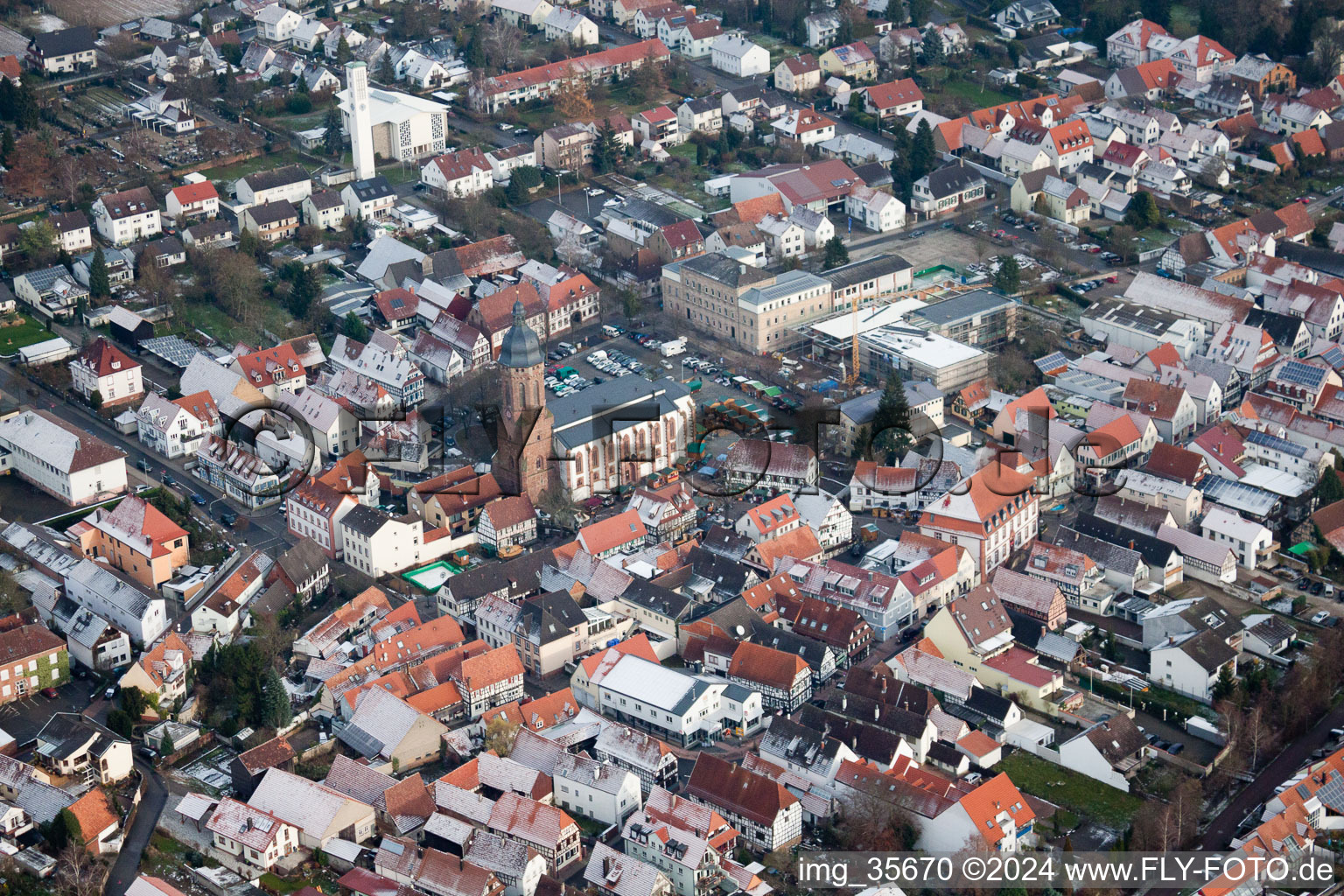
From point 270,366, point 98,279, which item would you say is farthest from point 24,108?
point 270,366

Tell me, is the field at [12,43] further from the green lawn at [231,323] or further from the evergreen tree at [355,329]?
the evergreen tree at [355,329]

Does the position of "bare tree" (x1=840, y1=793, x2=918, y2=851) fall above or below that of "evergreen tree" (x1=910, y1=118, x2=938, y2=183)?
above

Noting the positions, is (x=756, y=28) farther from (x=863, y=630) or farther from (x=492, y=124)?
(x=863, y=630)

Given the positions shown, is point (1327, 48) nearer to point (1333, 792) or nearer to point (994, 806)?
point (1333, 792)

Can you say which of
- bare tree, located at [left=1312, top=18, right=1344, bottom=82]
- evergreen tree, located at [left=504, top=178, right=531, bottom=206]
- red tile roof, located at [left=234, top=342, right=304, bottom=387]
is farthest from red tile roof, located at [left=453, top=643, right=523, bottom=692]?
bare tree, located at [left=1312, top=18, right=1344, bottom=82]

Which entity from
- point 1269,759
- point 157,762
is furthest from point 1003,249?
point 157,762

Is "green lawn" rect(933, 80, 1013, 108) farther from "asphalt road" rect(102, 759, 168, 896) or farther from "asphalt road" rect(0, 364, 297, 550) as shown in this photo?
"asphalt road" rect(102, 759, 168, 896)
